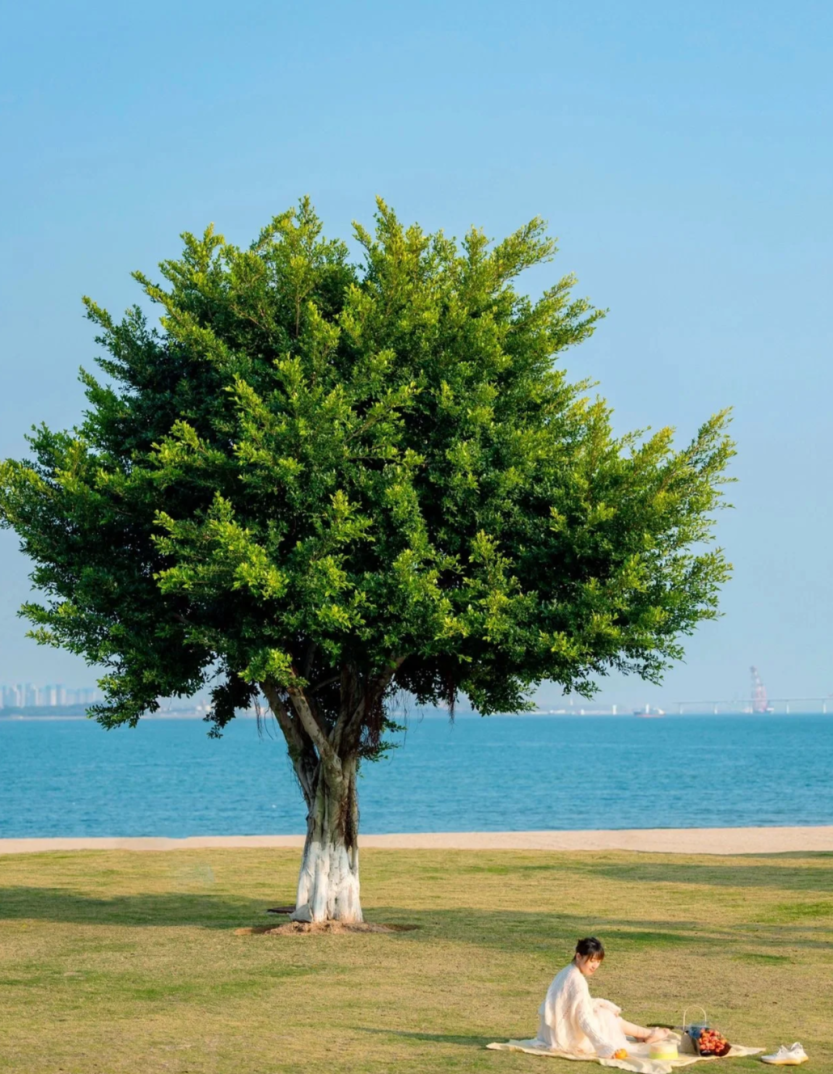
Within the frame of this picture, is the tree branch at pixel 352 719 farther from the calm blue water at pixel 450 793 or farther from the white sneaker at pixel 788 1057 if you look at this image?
the calm blue water at pixel 450 793

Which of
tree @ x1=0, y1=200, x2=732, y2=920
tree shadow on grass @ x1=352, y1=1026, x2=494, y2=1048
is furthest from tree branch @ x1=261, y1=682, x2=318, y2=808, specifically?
tree shadow on grass @ x1=352, y1=1026, x2=494, y2=1048

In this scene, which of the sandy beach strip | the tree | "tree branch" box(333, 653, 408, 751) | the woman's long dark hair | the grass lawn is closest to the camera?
the woman's long dark hair

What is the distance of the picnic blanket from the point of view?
1237 cm

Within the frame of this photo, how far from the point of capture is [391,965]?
1812cm

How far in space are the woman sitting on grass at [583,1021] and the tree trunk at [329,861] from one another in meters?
8.87

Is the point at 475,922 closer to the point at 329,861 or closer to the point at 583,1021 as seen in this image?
the point at 329,861

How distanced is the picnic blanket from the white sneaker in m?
0.38

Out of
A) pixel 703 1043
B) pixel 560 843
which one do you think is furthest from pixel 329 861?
pixel 560 843

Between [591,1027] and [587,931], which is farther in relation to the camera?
[587,931]

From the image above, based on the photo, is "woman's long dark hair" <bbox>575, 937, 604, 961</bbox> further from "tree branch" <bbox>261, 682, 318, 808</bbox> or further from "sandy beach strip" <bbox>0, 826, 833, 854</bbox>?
"sandy beach strip" <bbox>0, 826, 833, 854</bbox>

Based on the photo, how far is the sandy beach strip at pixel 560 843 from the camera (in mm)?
38688

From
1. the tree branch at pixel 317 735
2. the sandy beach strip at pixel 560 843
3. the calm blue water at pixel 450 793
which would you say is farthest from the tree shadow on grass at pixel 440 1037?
the calm blue water at pixel 450 793

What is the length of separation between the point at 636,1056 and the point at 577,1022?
0.60 m

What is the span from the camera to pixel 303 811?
85.4 m
